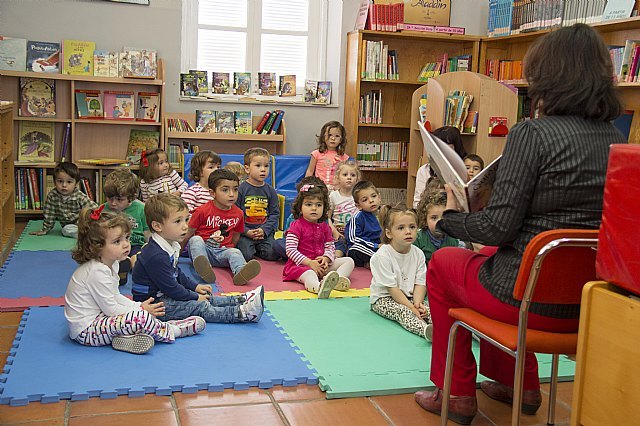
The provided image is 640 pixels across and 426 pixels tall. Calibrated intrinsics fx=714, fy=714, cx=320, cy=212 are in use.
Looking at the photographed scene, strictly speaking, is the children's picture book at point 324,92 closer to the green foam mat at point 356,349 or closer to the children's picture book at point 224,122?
the children's picture book at point 224,122

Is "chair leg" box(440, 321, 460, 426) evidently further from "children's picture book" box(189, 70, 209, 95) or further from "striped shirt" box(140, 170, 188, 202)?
"children's picture book" box(189, 70, 209, 95)

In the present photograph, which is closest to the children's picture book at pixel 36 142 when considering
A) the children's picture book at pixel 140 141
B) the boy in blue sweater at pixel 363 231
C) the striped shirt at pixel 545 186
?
the children's picture book at pixel 140 141

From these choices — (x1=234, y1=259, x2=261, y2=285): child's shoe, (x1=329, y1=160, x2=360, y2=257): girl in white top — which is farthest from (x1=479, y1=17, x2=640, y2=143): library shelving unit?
(x1=234, y1=259, x2=261, y2=285): child's shoe

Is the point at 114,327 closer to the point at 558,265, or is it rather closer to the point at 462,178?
the point at 462,178

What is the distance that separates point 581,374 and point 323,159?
5252 mm

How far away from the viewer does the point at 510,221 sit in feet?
6.89

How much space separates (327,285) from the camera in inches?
160

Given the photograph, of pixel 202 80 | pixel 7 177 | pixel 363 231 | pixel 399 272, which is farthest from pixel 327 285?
pixel 202 80

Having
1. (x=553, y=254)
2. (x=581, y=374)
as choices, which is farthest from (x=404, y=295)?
(x=581, y=374)

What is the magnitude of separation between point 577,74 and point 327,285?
2.26 m

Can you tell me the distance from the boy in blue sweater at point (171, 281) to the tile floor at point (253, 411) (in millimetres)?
787

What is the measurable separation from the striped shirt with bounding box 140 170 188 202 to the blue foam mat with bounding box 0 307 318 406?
232 cm

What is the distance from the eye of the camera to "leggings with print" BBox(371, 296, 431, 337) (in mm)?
3428

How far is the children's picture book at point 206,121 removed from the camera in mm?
6934
